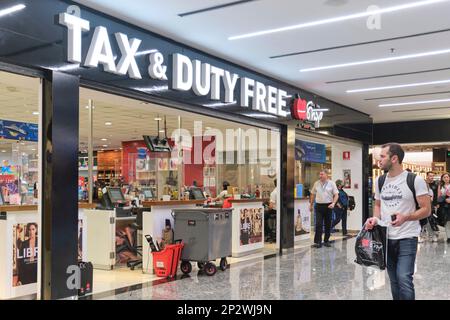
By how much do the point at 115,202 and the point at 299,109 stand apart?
3.69 metres

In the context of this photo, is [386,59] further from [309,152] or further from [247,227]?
[309,152]

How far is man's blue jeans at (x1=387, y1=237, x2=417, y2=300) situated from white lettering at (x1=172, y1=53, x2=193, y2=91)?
348 cm

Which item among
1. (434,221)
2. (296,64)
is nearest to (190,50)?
(296,64)

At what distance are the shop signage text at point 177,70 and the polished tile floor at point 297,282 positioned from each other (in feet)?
7.73

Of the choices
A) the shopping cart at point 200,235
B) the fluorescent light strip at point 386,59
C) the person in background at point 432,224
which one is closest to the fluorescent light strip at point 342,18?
the fluorescent light strip at point 386,59

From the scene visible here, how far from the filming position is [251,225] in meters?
8.48

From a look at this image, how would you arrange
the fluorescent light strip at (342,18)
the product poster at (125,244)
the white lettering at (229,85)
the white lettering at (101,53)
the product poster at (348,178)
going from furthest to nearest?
the product poster at (348,178) → the product poster at (125,244) → the white lettering at (229,85) → the fluorescent light strip at (342,18) → the white lettering at (101,53)

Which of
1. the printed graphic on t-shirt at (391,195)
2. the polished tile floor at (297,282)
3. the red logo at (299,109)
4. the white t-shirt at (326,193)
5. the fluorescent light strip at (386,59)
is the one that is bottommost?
the polished tile floor at (297,282)

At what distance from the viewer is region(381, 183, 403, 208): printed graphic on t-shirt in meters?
3.59

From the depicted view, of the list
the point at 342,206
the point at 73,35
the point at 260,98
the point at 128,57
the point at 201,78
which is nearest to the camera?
the point at 73,35

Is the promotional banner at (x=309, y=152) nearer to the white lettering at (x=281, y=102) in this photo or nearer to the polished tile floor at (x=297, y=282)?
the white lettering at (x=281, y=102)

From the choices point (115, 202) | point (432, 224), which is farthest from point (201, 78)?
point (432, 224)

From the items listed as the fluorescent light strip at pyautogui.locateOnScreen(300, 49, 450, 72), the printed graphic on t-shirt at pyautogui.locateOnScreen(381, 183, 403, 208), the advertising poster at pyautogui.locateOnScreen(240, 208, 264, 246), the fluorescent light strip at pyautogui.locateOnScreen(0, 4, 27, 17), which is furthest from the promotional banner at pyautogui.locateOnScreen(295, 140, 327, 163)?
the fluorescent light strip at pyautogui.locateOnScreen(0, 4, 27, 17)

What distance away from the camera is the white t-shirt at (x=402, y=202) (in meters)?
3.54
